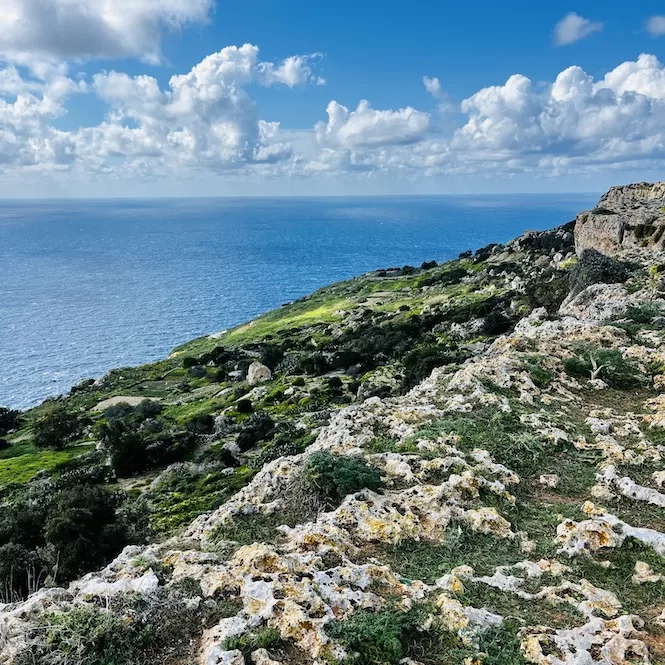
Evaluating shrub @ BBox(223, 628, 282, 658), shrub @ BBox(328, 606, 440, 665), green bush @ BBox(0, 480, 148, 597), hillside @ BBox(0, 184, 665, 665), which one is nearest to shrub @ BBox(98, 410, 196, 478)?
hillside @ BBox(0, 184, 665, 665)

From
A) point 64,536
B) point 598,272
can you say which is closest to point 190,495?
point 64,536

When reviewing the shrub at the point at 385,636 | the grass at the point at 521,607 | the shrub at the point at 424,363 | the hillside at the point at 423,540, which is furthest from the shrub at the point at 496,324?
the shrub at the point at 385,636

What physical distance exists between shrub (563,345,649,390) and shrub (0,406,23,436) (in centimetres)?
5904

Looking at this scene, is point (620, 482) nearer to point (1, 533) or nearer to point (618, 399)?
point (618, 399)

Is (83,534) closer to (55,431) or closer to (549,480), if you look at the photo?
(549,480)

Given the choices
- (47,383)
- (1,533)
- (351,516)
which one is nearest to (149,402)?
(1,533)

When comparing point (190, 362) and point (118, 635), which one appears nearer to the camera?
point (118, 635)

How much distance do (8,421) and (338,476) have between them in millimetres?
62247

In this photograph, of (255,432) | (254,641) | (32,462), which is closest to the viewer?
(254,641)

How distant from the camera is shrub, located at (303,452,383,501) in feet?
34.3

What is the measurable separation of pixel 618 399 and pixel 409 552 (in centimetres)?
917

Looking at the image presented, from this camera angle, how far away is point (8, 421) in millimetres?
60656

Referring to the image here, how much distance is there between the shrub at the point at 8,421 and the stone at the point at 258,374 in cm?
2614

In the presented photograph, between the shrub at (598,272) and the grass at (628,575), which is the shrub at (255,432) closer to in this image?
the shrub at (598,272)
